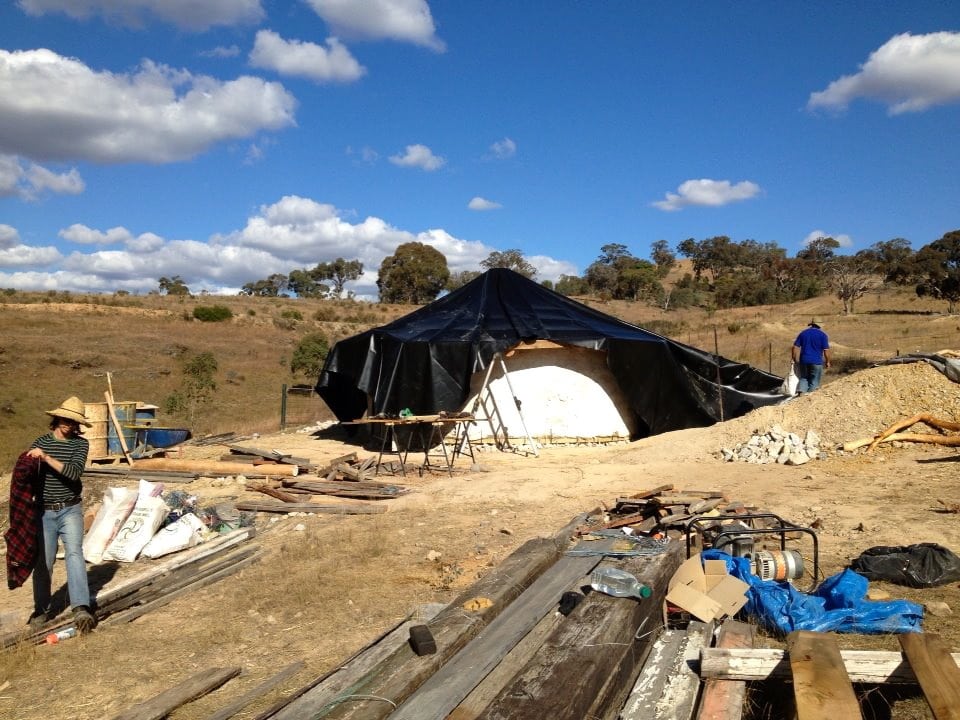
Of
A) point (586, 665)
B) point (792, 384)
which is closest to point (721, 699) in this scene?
point (586, 665)

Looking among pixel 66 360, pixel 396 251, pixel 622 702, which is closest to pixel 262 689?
pixel 622 702

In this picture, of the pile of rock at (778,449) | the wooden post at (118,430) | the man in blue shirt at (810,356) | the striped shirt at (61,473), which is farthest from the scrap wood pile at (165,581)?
the man in blue shirt at (810,356)

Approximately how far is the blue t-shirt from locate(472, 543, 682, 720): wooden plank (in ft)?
35.0

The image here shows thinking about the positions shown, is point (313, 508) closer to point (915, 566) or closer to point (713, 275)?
point (915, 566)

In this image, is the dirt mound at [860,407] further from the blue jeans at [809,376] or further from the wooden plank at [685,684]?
the wooden plank at [685,684]

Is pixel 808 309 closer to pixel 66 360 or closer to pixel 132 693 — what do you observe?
pixel 66 360

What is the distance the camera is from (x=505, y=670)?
345cm

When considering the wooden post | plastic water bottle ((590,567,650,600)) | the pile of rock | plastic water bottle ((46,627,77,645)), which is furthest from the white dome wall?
plastic water bottle ((590,567,650,600))

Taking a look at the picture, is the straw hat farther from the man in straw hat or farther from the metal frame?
the metal frame

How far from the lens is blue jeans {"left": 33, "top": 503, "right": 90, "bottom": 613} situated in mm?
6211

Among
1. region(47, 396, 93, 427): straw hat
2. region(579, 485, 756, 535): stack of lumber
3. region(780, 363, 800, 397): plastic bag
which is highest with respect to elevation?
region(47, 396, 93, 427): straw hat

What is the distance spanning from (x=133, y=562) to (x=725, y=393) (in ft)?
35.6

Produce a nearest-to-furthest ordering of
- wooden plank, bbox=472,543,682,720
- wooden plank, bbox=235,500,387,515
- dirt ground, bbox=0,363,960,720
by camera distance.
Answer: wooden plank, bbox=472,543,682,720 → dirt ground, bbox=0,363,960,720 → wooden plank, bbox=235,500,387,515

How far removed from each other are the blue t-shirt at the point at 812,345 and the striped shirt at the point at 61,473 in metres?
11.8
